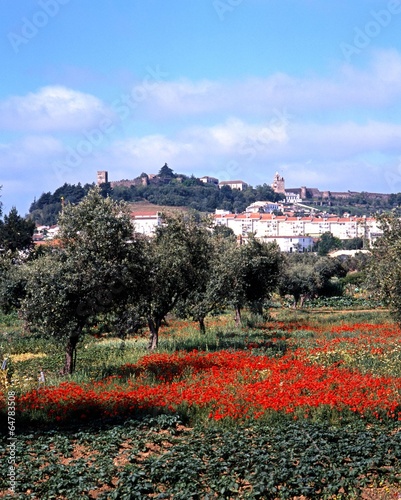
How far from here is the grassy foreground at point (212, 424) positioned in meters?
10.7

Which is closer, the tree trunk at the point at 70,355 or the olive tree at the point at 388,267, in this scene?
the tree trunk at the point at 70,355

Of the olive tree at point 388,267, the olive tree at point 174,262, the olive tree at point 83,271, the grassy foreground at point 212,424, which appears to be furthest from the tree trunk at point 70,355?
the olive tree at point 388,267

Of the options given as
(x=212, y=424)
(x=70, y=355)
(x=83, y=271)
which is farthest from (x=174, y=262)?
(x=212, y=424)

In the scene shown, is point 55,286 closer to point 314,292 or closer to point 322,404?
point 322,404

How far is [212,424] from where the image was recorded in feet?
49.7

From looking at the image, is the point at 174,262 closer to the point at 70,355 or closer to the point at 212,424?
the point at 70,355

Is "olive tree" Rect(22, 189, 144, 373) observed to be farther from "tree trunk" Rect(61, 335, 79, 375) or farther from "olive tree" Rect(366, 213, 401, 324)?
"olive tree" Rect(366, 213, 401, 324)

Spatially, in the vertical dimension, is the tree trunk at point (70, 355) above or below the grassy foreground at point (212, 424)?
above

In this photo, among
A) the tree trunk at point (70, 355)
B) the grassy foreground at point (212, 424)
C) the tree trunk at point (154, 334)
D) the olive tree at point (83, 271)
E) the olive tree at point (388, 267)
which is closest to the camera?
the grassy foreground at point (212, 424)

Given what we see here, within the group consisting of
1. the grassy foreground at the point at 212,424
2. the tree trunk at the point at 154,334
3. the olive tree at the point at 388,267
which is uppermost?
the olive tree at the point at 388,267

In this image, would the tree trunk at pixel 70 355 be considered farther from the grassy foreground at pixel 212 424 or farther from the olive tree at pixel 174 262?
the olive tree at pixel 174 262

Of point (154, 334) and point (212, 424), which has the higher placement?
point (154, 334)

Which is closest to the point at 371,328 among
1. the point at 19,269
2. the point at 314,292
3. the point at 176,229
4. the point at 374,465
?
the point at 176,229

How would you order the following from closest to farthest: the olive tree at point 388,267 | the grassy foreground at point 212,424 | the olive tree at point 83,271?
1. the grassy foreground at point 212,424
2. the olive tree at point 83,271
3. the olive tree at point 388,267
